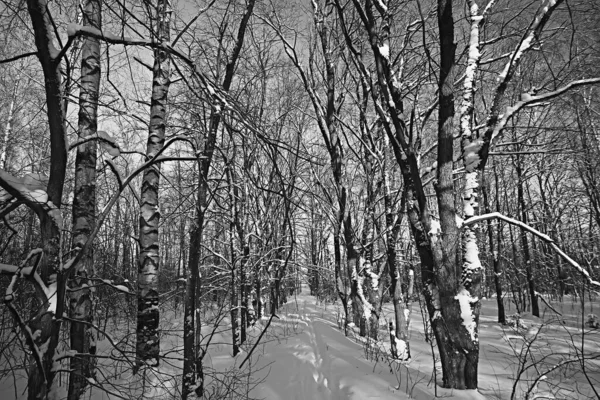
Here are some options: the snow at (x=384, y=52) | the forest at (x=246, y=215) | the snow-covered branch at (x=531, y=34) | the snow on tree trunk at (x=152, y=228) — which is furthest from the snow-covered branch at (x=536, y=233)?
the snow on tree trunk at (x=152, y=228)

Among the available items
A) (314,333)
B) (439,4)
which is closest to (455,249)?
(439,4)

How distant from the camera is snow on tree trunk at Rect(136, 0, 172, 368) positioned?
151 inches

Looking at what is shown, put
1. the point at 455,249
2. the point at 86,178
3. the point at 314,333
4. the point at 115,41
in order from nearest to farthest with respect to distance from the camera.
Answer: the point at 115,41
the point at 86,178
the point at 455,249
the point at 314,333

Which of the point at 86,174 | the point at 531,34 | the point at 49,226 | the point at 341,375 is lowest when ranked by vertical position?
the point at 341,375

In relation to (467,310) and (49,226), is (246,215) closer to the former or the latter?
(467,310)

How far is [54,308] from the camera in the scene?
4.22ft

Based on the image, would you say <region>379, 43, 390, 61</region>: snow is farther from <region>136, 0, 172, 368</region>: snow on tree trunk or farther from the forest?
<region>136, 0, 172, 368</region>: snow on tree trunk

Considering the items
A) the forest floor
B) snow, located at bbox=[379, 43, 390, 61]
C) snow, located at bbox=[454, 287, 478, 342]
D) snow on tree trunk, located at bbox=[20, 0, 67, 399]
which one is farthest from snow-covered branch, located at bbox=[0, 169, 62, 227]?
snow, located at bbox=[379, 43, 390, 61]

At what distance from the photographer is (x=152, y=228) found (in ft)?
13.8

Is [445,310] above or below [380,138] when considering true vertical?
below

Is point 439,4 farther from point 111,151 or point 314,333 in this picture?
point 314,333

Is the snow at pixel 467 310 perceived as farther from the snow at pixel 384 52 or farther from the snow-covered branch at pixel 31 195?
the snow-covered branch at pixel 31 195

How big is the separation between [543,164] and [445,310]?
565 inches

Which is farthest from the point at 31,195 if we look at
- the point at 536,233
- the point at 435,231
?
the point at 536,233
